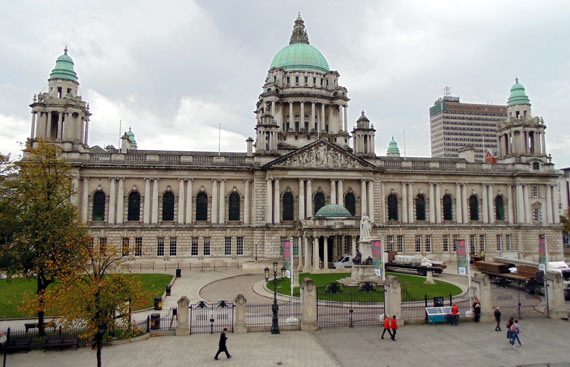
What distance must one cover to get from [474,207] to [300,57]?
3819 centimetres

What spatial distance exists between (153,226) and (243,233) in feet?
37.4

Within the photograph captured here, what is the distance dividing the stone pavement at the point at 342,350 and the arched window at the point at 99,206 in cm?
3534

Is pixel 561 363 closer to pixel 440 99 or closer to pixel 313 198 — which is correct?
pixel 313 198

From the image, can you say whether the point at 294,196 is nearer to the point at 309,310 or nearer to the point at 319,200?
the point at 319,200

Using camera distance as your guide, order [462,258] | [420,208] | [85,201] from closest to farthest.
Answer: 1. [462,258]
2. [85,201]
3. [420,208]

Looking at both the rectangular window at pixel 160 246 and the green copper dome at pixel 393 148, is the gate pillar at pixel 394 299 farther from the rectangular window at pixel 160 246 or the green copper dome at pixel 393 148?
the green copper dome at pixel 393 148

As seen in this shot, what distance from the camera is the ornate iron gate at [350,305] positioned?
81.7 feet

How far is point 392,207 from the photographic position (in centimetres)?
5972

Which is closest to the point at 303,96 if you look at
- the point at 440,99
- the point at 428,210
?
the point at 428,210

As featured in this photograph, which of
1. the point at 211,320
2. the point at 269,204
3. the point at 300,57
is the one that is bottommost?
the point at 211,320

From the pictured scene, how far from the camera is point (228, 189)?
2203 inches

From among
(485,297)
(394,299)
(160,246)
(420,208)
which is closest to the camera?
(394,299)

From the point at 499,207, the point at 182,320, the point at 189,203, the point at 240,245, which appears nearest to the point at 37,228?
the point at 182,320

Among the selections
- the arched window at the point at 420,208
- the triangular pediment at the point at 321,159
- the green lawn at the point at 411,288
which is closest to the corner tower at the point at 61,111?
the triangular pediment at the point at 321,159
